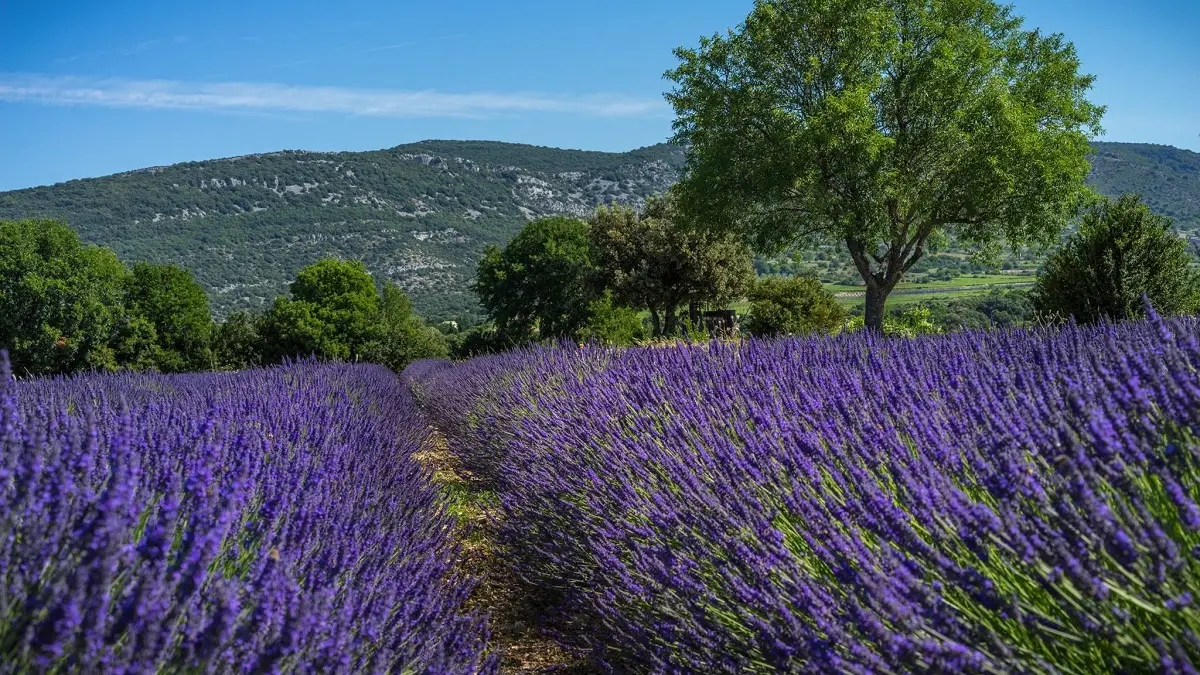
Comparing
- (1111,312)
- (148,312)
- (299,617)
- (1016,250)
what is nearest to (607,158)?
(148,312)

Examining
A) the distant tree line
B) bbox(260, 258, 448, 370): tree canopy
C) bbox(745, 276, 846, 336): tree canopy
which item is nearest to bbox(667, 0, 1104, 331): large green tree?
bbox(745, 276, 846, 336): tree canopy

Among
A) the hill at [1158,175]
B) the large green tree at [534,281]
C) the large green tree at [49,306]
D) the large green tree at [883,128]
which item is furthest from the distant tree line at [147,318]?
the hill at [1158,175]

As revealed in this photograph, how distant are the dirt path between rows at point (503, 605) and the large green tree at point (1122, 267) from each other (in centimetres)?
767

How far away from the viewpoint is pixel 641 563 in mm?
2312

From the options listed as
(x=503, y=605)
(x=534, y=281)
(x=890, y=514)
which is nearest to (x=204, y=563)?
(x=890, y=514)

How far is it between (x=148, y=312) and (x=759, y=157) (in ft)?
84.8

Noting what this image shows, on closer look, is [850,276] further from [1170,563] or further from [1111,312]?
[1170,563]

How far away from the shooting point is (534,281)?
3619cm

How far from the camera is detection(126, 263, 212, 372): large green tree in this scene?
32406mm

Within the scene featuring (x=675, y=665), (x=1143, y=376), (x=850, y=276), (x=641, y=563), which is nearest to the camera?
(x=1143, y=376)

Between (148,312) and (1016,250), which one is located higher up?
(1016,250)

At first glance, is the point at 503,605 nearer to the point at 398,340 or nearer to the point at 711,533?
the point at 711,533

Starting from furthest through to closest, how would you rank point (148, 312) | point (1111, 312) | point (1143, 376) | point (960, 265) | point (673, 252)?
point (960, 265) → point (148, 312) → point (673, 252) → point (1111, 312) → point (1143, 376)

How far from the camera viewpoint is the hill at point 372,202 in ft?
285
